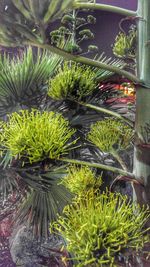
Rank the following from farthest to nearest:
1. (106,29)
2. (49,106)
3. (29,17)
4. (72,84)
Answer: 1. (106,29)
2. (49,106)
3. (72,84)
4. (29,17)

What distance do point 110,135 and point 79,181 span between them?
0.62ft

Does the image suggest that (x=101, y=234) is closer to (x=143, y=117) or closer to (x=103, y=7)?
(x=143, y=117)

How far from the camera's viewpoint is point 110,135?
113 centimetres

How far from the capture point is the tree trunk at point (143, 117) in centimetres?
95

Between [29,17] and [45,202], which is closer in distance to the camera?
[29,17]

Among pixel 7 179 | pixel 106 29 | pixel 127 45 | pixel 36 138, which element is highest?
pixel 106 29

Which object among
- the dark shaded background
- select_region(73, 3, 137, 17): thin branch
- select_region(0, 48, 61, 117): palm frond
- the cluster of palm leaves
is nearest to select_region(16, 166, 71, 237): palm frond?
the cluster of palm leaves

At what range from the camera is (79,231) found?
26.2 inches

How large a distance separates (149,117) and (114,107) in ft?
1.68

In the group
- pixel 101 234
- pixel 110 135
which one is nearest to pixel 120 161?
pixel 110 135

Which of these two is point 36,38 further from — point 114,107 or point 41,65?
point 114,107

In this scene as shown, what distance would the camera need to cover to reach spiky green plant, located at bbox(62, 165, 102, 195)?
3.55ft

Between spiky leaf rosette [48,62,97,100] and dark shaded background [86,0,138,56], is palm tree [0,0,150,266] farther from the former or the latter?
dark shaded background [86,0,138,56]

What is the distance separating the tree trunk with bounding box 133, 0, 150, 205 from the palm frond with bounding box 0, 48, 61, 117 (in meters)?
0.51
